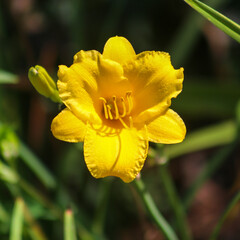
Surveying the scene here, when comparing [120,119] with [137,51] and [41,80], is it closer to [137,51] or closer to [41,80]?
[41,80]

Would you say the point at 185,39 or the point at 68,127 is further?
the point at 185,39

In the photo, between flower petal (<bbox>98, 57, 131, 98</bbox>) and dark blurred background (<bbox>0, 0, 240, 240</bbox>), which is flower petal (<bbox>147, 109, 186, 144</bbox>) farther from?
dark blurred background (<bbox>0, 0, 240, 240</bbox>)

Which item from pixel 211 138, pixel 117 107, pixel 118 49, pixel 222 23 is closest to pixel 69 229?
pixel 117 107

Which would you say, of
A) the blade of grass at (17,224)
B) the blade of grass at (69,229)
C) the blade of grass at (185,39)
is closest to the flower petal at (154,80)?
the blade of grass at (69,229)

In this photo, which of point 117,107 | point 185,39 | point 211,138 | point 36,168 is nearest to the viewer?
point 117,107

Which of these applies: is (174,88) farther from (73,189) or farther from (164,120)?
(73,189)

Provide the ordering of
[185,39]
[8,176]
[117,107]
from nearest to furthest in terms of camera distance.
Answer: [117,107] → [8,176] → [185,39]

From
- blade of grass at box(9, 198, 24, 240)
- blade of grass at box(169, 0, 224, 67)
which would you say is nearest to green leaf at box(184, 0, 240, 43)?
blade of grass at box(9, 198, 24, 240)
